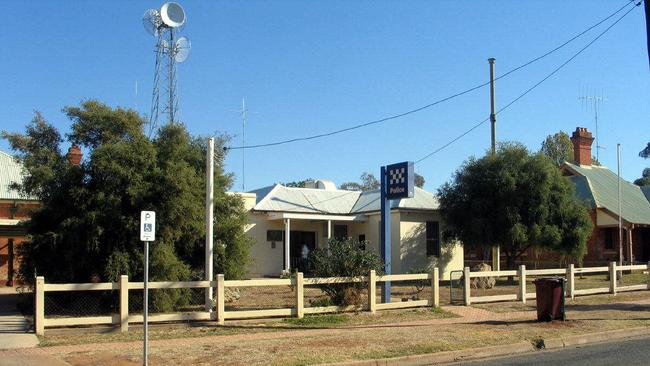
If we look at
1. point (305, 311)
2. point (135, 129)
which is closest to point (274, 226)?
point (135, 129)

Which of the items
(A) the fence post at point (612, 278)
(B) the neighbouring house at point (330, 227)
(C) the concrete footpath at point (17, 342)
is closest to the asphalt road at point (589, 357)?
(C) the concrete footpath at point (17, 342)

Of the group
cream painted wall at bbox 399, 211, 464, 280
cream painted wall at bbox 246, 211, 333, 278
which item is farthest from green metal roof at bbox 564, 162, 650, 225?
cream painted wall at bbox 246, 211, 333, 278

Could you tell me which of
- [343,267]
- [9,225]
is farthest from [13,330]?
[9,225]

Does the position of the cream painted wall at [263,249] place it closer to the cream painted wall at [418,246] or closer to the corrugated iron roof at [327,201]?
the corrugated iron roof at [327,201]

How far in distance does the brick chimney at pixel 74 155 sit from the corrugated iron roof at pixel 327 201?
406 inches

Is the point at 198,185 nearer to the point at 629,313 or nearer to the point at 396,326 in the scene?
the point at 396,326

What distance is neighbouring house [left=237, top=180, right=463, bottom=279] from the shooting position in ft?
94.6

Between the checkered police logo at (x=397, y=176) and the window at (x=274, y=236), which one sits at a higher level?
the checkered police logo at (x=397, y=176)

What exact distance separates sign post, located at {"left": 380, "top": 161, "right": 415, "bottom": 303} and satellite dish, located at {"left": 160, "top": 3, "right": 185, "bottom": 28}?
1526 centimetres

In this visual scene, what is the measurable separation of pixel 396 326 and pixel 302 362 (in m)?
4.82

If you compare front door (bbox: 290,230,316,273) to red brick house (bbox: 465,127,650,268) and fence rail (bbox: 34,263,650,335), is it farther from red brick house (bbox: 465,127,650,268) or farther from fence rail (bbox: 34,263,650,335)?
fence rail (bbox: 34,263,650,335)

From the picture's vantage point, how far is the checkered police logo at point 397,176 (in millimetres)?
18484

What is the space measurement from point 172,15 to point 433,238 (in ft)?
51.7

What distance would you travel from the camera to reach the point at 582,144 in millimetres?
38625
